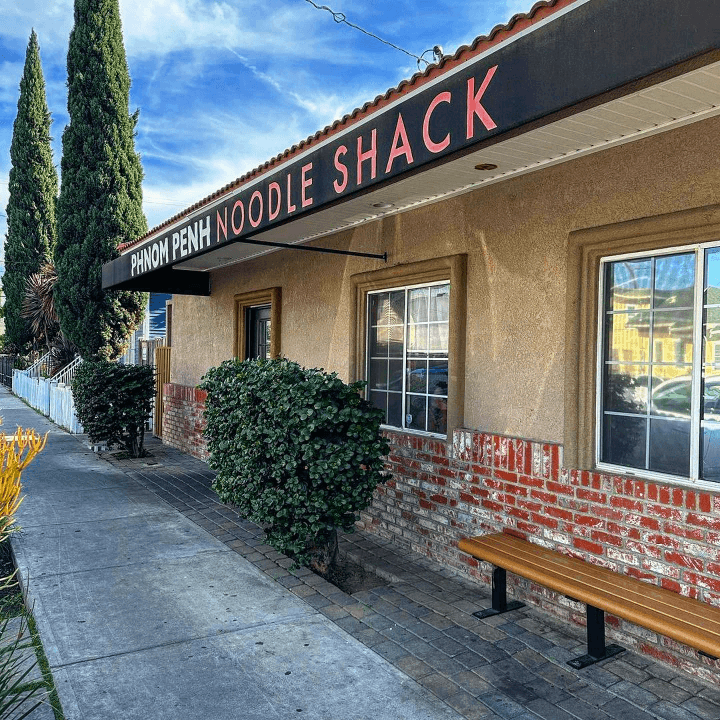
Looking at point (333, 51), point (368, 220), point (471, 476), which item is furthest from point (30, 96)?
point (471, 476)

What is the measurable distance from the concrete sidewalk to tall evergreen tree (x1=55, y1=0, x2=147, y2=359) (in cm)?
893

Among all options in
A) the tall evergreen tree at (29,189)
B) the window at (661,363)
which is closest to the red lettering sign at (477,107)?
the window at (661,363)

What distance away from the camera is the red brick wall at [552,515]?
11.6 feet

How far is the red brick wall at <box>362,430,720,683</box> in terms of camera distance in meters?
3.55

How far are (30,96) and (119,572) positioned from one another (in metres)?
24.0

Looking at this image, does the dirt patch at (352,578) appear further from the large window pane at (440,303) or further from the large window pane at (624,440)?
the large window pane at (440,303)

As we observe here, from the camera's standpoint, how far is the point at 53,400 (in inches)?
630

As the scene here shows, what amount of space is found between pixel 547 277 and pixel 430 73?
1.63m

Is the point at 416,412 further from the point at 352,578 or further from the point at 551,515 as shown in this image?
the point at 551,515

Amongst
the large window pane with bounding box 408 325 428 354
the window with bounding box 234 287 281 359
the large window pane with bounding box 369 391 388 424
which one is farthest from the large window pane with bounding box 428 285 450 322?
the window with bounding box 234 287 281 359

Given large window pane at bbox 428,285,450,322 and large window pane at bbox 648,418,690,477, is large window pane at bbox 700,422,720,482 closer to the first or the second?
large window pane at bbox 648,418,690,477

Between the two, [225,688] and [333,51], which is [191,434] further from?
[225,688]

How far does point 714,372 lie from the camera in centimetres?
361

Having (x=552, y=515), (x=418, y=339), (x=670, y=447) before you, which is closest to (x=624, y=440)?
(x=670, y=447)
